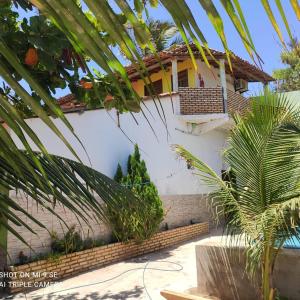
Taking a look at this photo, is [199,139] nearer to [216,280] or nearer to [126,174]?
[126,174]

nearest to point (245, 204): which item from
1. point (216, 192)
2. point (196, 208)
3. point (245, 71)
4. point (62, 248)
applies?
point (216, 192)

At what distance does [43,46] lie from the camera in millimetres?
2375

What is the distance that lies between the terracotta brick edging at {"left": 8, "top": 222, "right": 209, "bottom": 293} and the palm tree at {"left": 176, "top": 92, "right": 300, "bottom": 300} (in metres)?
3.76

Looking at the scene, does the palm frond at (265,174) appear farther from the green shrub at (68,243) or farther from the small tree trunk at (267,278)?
the green shrub at (68,243)

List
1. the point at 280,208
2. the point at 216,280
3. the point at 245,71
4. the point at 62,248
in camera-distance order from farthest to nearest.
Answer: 1. the point at 245,71
2. the point at 62,248
3. the point at 216,280
4. the point at 280,208

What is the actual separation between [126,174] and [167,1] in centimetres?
1230

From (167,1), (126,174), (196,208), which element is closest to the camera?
(167,1)

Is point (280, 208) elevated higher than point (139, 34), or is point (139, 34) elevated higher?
point (139, 34)

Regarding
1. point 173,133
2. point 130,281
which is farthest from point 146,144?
point 130,281

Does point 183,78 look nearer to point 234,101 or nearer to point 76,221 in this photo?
point 234,101

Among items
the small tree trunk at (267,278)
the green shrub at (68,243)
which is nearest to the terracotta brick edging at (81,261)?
the green shrub at (68,243)

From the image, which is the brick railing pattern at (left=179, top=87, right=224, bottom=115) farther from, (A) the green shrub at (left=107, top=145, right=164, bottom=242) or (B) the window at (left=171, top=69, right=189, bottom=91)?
(A) the green shrub at (left=107, top=145, right=164, bottom=242)

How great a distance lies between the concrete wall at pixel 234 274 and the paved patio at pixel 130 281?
44cm

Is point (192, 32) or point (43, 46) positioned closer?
point (192, 32)
